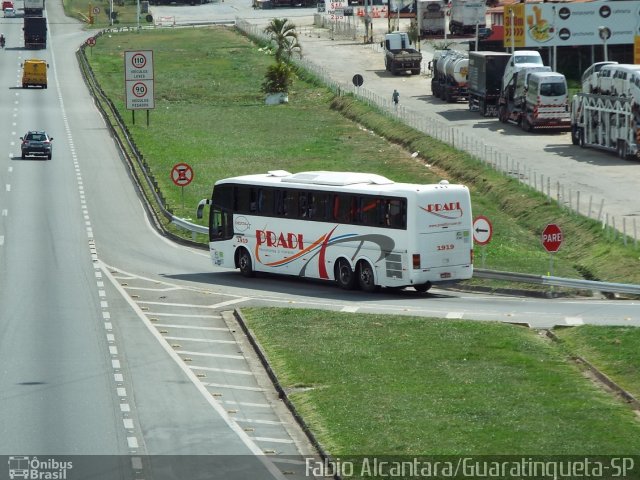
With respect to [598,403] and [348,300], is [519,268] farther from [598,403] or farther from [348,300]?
[598,403]

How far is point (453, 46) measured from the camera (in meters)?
129

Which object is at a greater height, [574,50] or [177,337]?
[574,50]

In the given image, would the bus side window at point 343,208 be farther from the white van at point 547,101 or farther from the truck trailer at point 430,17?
the truck trailer at point 430,17

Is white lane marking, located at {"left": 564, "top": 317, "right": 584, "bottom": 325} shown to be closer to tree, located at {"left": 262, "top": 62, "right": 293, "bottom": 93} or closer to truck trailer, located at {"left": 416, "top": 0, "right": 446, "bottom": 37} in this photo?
tree, located at {"left": 262, "top": 62, "right": 293, "bottom": 93}

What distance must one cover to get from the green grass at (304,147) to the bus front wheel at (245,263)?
790cm

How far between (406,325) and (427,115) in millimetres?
55725

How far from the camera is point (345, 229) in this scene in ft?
140

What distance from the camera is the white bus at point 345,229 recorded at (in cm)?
4047

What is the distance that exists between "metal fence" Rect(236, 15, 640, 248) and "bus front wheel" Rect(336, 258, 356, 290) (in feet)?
31.7

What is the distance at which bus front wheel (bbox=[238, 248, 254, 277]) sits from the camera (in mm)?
46844

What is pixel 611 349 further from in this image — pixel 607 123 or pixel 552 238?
pixel 607 123

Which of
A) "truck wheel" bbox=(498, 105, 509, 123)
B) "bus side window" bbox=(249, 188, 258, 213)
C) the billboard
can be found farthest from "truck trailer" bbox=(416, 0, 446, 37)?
"bus side window" bbox=(249, 188, 258, 213)

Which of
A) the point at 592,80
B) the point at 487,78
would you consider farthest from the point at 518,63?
the point at 592,80

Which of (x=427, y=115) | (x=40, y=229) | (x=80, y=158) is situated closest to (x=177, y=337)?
(x=40, y=229)
